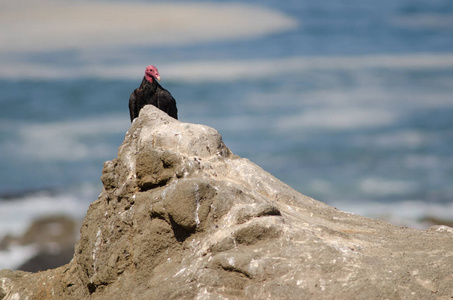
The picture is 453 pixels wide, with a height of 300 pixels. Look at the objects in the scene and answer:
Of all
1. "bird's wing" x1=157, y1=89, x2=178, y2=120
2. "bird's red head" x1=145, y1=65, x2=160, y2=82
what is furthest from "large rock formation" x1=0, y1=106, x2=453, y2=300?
"bird's red head" x1=145, y1=65, x2=160, y2=82

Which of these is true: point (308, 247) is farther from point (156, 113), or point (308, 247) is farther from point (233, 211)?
point (156, 113)

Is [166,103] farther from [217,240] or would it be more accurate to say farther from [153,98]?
[217,240]

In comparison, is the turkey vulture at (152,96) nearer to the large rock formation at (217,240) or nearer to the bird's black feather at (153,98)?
the bird's black feather at (153,98)

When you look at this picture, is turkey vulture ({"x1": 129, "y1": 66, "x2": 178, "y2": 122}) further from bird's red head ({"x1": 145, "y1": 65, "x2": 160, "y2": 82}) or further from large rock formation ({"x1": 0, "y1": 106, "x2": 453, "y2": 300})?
large rock formation ({"x1": 0, "y1": 106, "x2": 453, "y2": 300})

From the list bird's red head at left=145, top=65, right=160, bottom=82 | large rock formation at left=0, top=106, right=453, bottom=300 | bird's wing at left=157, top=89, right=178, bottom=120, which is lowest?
large rock formation at left=0, top=106, right=453, bottom=300

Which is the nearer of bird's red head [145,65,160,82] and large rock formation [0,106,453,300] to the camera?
large rock formation [0,106,453,300]

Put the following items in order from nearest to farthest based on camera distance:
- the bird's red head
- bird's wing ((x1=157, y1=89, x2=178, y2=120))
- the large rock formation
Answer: the large rock formation
bird's wing ((x1=157, y1=89, x2=178, y2=120))
the bird's red head

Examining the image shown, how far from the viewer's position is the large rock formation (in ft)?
23.8

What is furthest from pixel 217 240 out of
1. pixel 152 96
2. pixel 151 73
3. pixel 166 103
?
pixel 151 73

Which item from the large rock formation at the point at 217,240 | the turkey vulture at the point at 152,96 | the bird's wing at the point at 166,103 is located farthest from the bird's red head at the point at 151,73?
the large rock formation at the point at 217,240

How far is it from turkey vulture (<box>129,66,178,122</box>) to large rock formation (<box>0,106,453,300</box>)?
3.75 m

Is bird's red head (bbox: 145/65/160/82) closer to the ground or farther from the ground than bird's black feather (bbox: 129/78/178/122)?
farther from the ground

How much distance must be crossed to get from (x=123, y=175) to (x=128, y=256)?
1452 millimetres

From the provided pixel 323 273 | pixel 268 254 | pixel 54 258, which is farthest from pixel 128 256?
pixel 54 258
